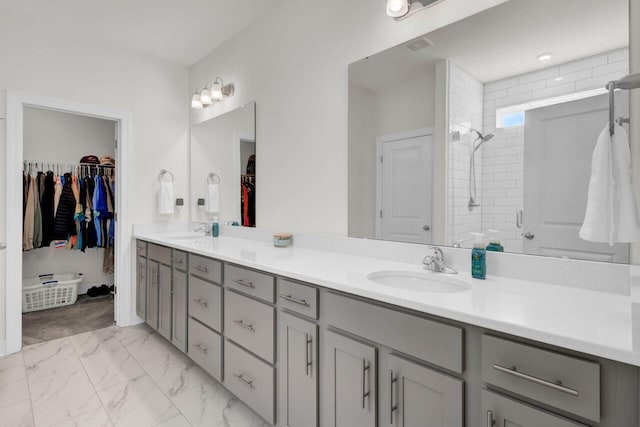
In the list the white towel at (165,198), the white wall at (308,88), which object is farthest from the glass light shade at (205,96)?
the white towel at (165,198)

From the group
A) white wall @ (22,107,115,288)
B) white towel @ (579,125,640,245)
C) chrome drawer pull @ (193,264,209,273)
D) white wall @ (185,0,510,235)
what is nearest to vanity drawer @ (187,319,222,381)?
chrome drawer pull @ (193,264,209,273)

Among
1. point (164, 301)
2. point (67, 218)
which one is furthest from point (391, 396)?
point (67, 218)

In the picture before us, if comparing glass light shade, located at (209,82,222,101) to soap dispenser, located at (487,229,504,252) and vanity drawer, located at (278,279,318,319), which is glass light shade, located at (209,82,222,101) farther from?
soap dispenser, located at (487,229,504,252)

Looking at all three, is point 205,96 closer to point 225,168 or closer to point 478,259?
point 225,168

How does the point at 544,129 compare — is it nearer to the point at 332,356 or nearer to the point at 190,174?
the point at 332,356

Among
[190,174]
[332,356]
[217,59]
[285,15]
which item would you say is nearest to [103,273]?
[190,174]

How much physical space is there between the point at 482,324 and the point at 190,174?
3.33 m

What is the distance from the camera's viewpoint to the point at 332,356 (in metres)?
1.31

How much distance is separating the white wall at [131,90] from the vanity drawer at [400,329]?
2733 mm

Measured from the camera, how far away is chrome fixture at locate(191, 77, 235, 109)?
3.05 m

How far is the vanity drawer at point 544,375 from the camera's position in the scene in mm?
757

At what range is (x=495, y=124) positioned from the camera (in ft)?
4.72

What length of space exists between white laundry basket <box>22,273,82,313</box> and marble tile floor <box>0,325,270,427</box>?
3.45 ft

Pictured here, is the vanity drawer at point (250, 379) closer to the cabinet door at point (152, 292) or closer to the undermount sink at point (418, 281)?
the undermount sink at point (418, 281)
